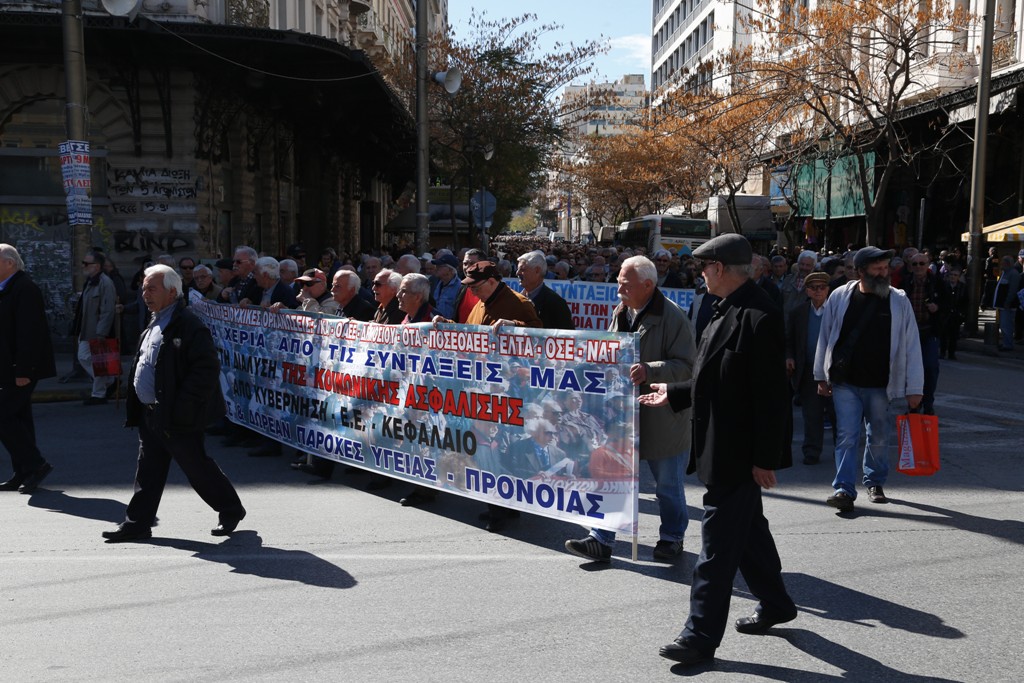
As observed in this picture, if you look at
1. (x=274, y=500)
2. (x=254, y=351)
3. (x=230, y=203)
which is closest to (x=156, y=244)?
(x=230, y=203)

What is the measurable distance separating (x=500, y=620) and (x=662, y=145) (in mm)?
44366

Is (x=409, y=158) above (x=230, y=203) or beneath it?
above

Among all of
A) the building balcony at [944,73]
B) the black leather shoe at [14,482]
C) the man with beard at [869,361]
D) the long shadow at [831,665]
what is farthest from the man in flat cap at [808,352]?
the building balcony at [944,73]

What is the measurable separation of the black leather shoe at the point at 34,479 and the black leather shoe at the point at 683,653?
5389mm

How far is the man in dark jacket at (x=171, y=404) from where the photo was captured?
20.6 feet

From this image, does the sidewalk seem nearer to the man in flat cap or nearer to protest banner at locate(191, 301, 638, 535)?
protest banner at locate(191, 301, 638, 535)

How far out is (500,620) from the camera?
16.6 feet

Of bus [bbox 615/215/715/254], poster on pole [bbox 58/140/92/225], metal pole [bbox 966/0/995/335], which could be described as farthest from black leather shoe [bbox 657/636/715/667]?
bus [bbox 615/215/715/254]

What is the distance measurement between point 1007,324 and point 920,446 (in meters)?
13.2

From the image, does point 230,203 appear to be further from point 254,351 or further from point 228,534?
point 228,534

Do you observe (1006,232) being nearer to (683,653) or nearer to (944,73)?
(944,73)

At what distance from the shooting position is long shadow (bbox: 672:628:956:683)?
439cm

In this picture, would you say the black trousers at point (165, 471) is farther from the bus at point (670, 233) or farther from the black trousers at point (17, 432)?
the bus at point (670, 233)

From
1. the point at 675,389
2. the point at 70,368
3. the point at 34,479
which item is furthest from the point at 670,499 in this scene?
the point at 70,368
